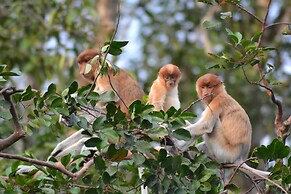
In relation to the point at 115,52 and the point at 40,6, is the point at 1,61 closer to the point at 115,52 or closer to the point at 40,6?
the point at 40,6

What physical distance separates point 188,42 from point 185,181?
26.8ft

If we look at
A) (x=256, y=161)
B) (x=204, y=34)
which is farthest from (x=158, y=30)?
(x=256, y=161)

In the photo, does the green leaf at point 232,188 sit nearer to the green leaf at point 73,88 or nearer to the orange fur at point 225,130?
the green leaf at point 73,88

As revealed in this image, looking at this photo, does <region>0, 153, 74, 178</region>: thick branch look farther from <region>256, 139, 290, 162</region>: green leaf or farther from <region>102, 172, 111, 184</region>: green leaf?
<region>256, 139, 290, 162</region>: green leaf

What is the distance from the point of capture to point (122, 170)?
3143 mm

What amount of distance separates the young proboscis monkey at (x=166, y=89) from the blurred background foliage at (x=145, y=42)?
102cm

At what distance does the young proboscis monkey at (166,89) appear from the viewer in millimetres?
4418

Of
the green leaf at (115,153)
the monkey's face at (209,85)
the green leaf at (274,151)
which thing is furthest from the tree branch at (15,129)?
the monkey's face at (209,85)

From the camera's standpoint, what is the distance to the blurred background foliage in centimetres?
724

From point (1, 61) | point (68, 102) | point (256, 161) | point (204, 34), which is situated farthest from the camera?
point (204, 34)

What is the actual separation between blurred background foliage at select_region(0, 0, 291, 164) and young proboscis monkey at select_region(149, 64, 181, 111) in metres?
1.02

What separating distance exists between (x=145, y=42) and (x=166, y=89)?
714 centimetres

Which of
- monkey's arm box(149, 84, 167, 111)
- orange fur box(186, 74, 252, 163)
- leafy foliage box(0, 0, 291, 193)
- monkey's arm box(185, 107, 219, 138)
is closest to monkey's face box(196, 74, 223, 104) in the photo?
orange fur box(186, 74, 252, 163)

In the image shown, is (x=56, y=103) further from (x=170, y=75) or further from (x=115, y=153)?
(x=170, y=75)
